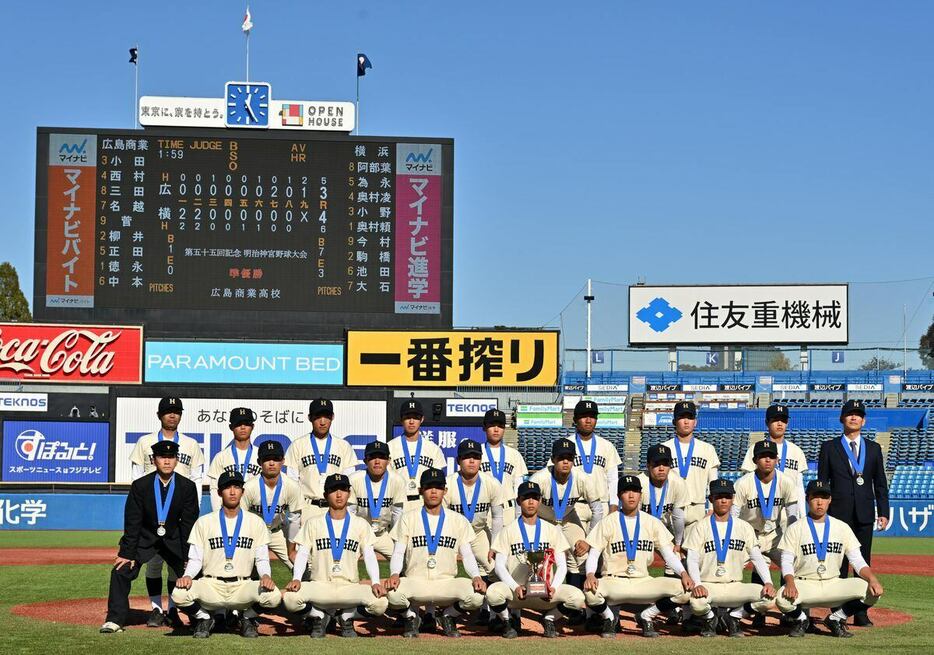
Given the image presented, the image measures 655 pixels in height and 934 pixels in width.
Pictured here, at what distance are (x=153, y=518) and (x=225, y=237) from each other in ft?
45.1

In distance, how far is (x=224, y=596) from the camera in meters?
9.31

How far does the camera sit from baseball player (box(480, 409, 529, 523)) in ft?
37.3

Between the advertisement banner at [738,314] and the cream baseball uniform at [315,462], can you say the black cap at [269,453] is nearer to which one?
the cream baseball uniform at [315,462]

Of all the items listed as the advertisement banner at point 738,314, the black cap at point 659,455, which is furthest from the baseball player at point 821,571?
the advertisement banner at point 738,314

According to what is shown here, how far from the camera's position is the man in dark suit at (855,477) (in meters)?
11.2

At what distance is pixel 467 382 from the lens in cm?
2498

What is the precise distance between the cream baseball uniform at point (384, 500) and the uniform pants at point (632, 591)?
209cm

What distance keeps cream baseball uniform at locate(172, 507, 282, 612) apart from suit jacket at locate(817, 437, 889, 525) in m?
5.14

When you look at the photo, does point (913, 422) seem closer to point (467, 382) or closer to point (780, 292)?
point (780, 292)

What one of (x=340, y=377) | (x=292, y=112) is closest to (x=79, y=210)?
(x=292, y=112)

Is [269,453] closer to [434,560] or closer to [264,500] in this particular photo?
[264,500]

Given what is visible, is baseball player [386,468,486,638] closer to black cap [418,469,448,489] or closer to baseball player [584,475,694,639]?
black cap [418,469,448,489]

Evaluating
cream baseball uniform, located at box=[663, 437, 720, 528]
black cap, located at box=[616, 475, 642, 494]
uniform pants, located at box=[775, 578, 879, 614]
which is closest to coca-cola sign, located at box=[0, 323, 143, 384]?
cream baseball uniform, located at box=[663, 437, 720, 528]

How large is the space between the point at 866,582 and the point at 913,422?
3221 centimetres
